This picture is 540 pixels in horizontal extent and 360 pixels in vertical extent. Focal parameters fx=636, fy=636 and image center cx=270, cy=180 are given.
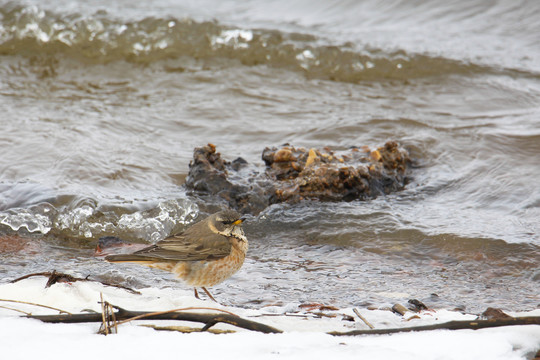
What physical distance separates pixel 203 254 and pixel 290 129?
4.22m

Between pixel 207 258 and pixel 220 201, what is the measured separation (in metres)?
1.68

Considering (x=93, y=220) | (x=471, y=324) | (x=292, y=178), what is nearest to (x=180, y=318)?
(x=471, y=324)

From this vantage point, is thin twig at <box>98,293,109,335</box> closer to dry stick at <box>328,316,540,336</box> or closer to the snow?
the snow

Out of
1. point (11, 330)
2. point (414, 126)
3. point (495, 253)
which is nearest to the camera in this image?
point (11, 330)

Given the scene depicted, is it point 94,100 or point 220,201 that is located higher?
point 94,100

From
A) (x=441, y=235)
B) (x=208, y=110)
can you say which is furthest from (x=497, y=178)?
(x=208, y=110)

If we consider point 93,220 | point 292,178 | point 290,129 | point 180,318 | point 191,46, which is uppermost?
point 191,46

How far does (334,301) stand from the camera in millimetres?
4145

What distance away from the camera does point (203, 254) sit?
439 cm

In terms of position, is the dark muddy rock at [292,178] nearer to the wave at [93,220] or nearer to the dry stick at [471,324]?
the wave at [93,220]

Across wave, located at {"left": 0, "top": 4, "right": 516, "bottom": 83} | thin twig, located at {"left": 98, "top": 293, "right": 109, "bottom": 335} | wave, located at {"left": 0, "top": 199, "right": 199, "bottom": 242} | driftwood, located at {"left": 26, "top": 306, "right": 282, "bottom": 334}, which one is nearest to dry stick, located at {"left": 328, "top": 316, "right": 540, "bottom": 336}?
driftwood, located at {"left": 26, "top": 306, "right": 282, "bottom": 334}

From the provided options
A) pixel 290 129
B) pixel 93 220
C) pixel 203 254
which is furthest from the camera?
pixel 290 129

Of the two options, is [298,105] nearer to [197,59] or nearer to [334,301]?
[197,59]

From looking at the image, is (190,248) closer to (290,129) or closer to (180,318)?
(180,318)
